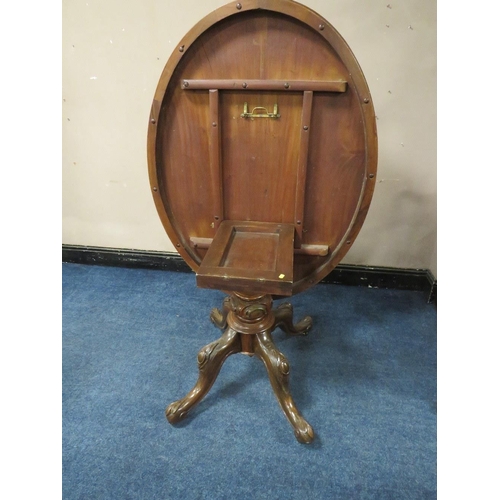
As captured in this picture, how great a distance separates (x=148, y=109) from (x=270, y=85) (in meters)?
1.09

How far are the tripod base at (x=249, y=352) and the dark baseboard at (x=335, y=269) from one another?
872 mm

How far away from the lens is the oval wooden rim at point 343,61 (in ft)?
3.51

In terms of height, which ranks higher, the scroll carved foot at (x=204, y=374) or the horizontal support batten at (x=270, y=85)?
the horizontal support batten at (x=270, y=85)

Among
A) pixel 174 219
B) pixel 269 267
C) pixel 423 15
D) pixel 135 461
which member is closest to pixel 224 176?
pixel 174 219

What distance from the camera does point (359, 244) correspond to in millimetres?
2164

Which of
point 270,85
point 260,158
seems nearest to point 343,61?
point 270,85

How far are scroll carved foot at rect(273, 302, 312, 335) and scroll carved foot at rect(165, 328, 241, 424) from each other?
35 cm

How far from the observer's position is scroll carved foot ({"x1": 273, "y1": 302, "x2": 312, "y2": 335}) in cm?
181

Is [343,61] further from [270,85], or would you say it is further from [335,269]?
Result: [335,269]

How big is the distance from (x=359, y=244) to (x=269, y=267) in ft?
3.82

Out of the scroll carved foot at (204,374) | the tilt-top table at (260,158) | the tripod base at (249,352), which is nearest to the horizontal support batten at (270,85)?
the tilt-top table at (260,158)

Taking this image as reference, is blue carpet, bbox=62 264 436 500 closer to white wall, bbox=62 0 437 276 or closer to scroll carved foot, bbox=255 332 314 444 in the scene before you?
scroll carved foot, bbox=255 332 314 444

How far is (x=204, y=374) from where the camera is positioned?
1.47 meters

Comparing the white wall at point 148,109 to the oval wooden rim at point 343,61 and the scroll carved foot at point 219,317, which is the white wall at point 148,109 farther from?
the oval wooden rim at point 343,61
